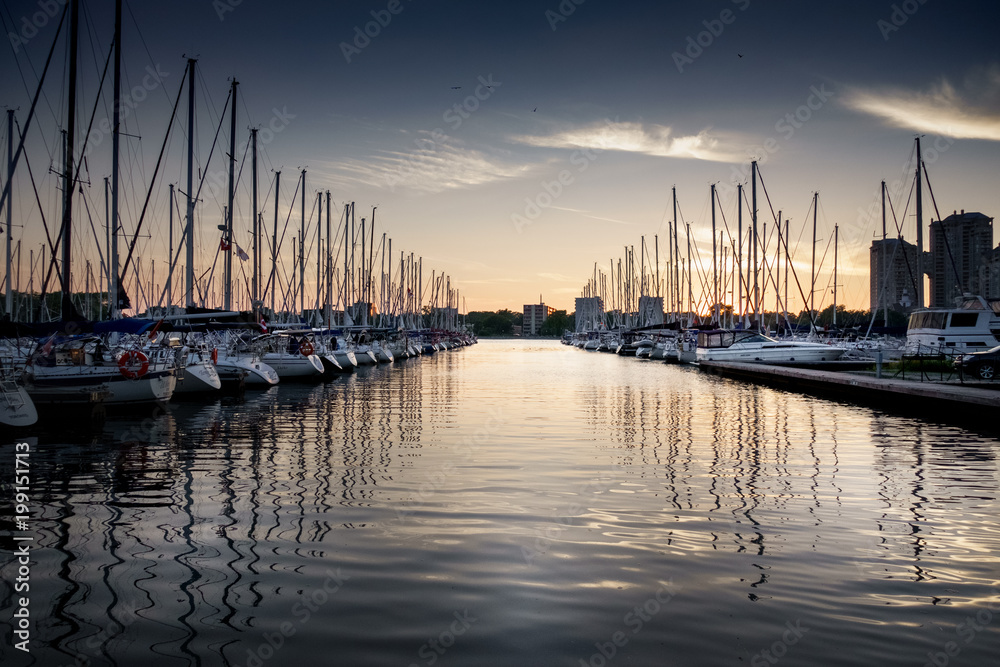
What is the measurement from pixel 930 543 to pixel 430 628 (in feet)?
20.2

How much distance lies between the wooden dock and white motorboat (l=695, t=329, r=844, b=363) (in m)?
10.3

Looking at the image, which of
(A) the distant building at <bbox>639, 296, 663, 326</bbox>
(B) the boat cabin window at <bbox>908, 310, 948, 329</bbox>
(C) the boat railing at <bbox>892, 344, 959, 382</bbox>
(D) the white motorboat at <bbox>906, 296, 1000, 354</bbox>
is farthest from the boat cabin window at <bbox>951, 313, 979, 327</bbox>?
(A) the distant building at <bbox>639, 296, 663, 326</bbox>

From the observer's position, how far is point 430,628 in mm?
6145

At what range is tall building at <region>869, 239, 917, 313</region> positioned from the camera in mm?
57156

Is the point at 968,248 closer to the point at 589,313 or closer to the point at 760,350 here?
the point at 760,350

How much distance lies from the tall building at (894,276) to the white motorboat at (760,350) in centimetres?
849

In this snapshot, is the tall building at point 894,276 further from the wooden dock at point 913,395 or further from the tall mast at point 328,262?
the tall mast at point 328,262

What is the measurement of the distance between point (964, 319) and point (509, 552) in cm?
3898

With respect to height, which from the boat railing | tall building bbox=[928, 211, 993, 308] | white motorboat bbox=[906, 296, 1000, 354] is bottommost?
the boat railing

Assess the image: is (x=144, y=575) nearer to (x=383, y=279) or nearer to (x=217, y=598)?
(x=217, y=598)

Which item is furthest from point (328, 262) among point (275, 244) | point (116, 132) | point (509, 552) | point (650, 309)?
point (650, 309)

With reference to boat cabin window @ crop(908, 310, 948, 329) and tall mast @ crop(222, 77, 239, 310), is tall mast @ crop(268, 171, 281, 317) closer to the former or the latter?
tall mast @ crop(222, 77, 239, 310)

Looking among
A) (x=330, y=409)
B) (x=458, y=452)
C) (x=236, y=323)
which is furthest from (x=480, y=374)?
(x=458, y=452)

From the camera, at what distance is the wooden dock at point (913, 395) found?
21.5 metres
